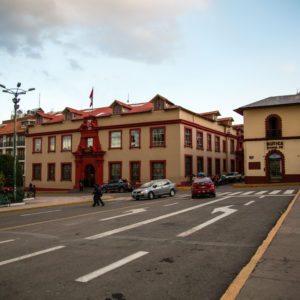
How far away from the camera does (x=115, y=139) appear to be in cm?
4494

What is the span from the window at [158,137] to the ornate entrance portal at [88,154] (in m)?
8.32

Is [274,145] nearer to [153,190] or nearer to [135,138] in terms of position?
[135,138]

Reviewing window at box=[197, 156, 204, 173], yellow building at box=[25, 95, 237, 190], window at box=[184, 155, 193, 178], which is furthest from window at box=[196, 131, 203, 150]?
window at box=[184, 155, 193, 178]

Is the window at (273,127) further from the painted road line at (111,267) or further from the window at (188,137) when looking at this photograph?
the painted road line at (111,267)

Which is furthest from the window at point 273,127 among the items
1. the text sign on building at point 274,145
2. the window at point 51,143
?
the window at point 51,143

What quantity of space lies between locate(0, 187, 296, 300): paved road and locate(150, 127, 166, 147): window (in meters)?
28.2

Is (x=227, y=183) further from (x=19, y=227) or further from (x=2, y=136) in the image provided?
(x=2, y=136)

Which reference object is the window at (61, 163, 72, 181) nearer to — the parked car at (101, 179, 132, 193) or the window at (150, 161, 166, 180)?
the parked car at (101, 179, 132, 193)

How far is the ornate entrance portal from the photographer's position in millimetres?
45938

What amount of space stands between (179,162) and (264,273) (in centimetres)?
3344

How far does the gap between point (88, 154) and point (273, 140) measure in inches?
967

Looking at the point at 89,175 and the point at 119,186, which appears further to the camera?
the point at 89,175

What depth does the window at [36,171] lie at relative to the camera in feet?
171

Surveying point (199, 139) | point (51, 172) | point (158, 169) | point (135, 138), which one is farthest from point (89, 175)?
point (199, 139)
